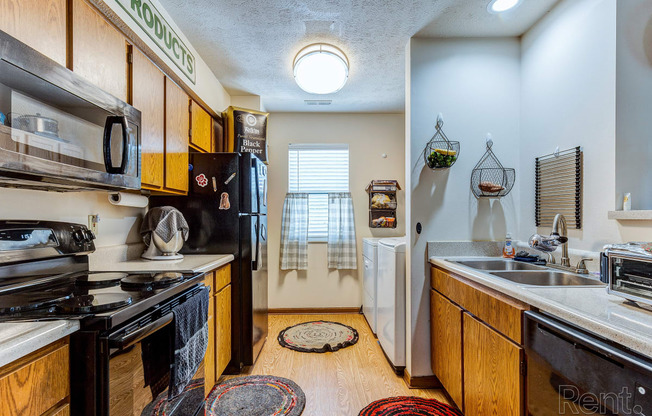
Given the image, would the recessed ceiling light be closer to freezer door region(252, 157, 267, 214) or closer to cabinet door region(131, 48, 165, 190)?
freezer door region(252, 157, 267, 214)

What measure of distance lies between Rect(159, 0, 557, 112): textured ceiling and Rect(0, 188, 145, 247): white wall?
4.17 ft

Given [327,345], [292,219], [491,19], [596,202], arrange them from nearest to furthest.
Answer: [596,202]
[491,19]
[327,345]
[292,219]

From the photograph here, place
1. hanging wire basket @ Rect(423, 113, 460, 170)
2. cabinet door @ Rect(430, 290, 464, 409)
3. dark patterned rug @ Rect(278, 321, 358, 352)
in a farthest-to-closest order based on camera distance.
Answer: dark patterned rug @ Rect(278, 321, 358, 352), hanging wire basket @ Rect(423, 113, 460, 170), cabinet door @ Rect(430, 290, 464, 409)

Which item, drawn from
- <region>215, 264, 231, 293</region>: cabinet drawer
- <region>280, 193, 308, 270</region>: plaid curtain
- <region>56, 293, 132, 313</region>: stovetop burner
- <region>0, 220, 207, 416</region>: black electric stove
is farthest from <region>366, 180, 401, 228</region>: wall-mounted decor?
<region>56, 293, 132, 313</region>: stovetop burner

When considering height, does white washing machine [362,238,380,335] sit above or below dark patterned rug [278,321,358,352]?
above

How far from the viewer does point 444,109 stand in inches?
88.9

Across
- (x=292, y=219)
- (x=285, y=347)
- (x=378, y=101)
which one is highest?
(x=378, y=101)

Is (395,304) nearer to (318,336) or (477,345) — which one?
(477,345)

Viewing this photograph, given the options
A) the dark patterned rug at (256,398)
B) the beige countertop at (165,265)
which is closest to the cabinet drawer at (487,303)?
the dark patterned rug at (256,398)

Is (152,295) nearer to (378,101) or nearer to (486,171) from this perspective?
(486,171)

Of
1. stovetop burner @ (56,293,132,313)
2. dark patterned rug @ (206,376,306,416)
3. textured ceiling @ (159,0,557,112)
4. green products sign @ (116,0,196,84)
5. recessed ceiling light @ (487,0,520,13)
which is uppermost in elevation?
textured ceiling @ (159,0,557,112)

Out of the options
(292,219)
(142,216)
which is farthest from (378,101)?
(142,216)

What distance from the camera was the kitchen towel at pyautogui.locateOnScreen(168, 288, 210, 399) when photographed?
1.27 meters

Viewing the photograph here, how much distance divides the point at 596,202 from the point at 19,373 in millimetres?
2319
